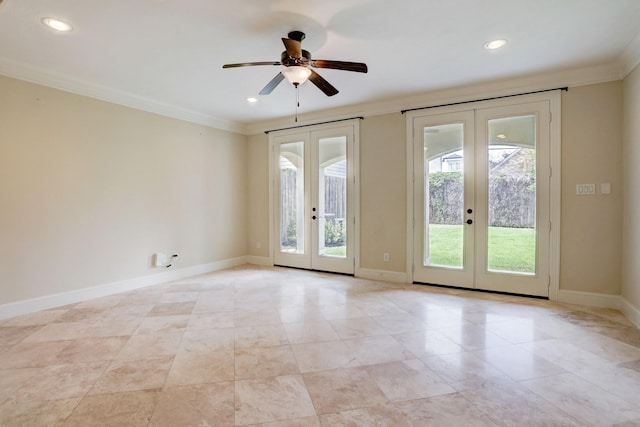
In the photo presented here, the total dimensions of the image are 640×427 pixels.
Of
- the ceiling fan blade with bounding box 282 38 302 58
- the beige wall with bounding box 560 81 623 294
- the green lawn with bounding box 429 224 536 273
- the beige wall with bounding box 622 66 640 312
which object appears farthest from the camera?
the green lawn with bounding box 429 224 536 273

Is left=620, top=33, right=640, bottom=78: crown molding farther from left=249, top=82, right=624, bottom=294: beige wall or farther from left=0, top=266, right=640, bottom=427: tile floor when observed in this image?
left=0, top=266, right=640, bottom=427: tile floor

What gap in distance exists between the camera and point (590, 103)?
140 inches

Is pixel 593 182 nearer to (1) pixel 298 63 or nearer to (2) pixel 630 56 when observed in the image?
(2) pixel 630 56

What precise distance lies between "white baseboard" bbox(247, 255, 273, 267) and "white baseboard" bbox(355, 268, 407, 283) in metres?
1.82

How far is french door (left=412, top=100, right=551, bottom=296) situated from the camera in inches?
151

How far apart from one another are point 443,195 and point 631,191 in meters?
1.89

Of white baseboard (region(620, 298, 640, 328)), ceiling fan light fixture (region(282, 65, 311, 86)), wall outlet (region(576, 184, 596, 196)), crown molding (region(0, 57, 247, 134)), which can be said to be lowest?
white baseboard (region(620, 298, 640, 328))

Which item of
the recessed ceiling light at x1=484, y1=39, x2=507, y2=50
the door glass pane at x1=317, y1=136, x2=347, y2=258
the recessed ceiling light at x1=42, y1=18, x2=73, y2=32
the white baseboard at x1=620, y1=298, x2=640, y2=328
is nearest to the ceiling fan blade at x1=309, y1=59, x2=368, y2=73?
Answer: the recessed ceiling light at x1=484, y1=39, x2=507, y2=50

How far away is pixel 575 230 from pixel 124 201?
5.72m

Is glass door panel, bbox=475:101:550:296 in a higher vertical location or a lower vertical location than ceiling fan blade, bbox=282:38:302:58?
lower

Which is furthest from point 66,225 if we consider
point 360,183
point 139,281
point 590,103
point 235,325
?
point 590,103

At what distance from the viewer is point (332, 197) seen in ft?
17.3

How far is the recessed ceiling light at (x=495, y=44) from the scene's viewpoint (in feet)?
9.56

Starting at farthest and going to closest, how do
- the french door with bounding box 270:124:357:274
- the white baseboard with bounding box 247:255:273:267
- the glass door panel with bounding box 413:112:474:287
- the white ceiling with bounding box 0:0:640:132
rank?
the white baseboard with bounding box 247:255:273:267 < the french door with bounding box 270:124:357:274 < the glass door panel with bounding box 413:112:474:287 < the white ceiling with bounding box 0:0:640:132
